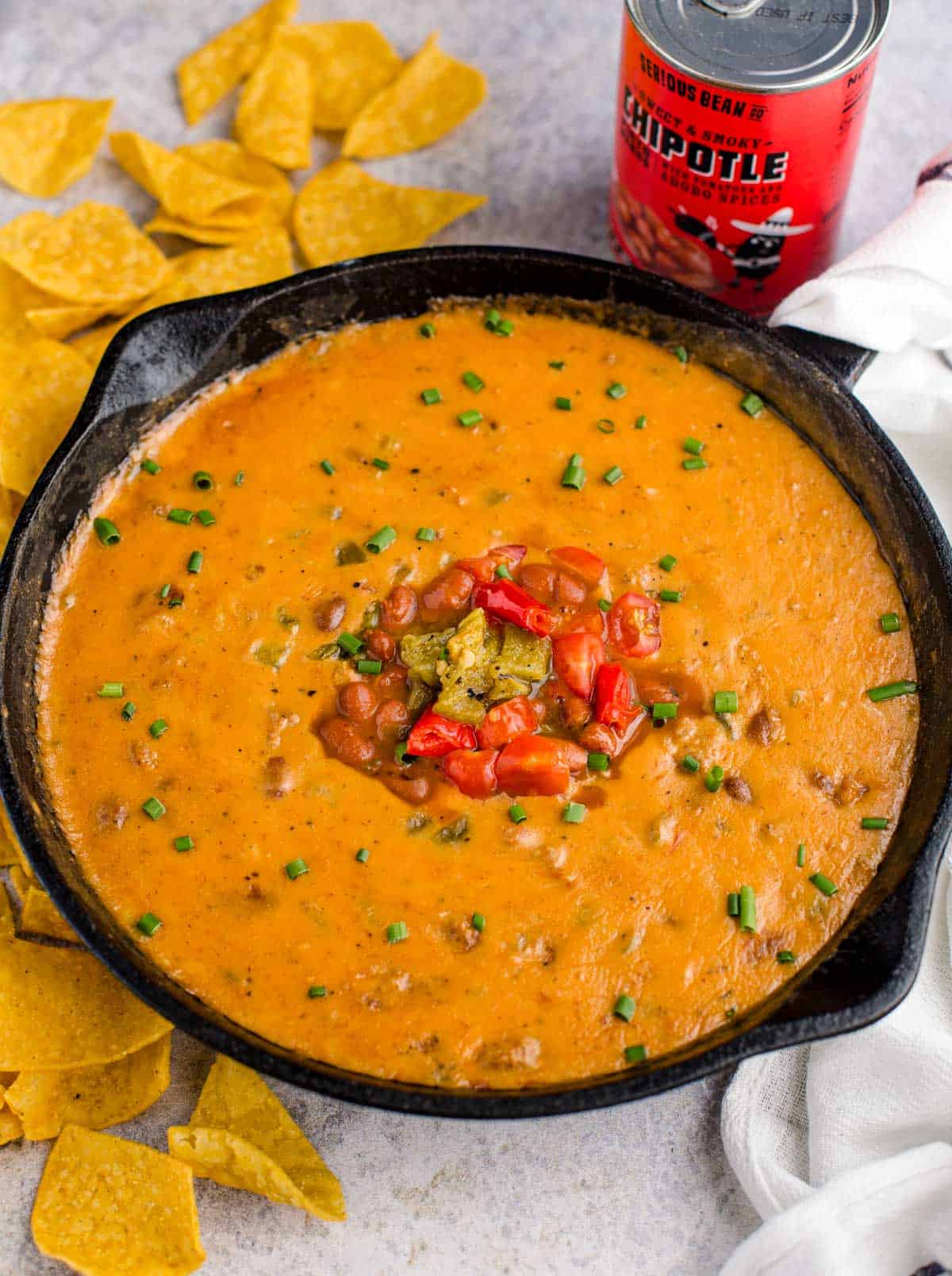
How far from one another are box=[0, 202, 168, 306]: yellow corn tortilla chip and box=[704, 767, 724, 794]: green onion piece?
213 centimetres

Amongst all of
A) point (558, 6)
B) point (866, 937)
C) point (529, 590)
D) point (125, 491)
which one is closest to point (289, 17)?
point (558, 6)

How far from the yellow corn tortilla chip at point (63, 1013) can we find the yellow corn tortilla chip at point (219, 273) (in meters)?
1.68

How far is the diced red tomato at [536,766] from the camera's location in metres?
3.05

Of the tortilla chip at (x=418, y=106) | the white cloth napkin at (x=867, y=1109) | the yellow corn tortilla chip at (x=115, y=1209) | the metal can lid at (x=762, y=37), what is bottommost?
the yellow corn tortilla chip at (x=115, y=1209)

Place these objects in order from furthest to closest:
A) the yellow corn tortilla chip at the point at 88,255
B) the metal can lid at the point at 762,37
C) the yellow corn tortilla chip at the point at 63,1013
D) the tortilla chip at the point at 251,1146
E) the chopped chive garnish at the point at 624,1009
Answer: the yellow corn tortilla chip at the point at 88,255
the metal can lid at the point at 762,37
the yellow corn tortilla chip at the point at 63,1013
the tortilla chip at the point at 251,1146
the chopped chive garnish at the point at 624,1009

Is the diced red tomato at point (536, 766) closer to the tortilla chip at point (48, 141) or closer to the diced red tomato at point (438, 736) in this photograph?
the diced red tomato at point (438, 736)

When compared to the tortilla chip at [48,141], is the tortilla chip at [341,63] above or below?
above

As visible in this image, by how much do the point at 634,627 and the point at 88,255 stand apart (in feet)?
6.58

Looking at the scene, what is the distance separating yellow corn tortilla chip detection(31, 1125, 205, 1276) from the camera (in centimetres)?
302

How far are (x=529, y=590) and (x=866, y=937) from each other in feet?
3.41

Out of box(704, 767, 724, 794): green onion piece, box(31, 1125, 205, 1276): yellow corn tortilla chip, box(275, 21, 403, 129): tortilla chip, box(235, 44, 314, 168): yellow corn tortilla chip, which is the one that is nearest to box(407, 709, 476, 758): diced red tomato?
box(704, 767, 724, 794): green onion piece

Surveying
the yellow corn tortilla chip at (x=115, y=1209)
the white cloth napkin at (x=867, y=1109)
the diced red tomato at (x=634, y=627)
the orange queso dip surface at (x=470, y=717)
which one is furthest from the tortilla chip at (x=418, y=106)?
the yellow corn tortilla chip at (x=115, y=1209)

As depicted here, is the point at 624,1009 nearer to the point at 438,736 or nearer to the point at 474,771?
the point at 474,771

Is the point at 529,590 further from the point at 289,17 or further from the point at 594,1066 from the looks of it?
the point at 289,17
